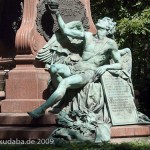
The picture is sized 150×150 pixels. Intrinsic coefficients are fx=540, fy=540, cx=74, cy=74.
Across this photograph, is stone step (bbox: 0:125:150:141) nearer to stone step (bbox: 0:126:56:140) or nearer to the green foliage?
stone step (bbox: 0:126:56:140)

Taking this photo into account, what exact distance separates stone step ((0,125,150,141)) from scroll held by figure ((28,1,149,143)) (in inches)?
7.0

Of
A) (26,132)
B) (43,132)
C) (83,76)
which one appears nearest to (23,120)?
(26,132)

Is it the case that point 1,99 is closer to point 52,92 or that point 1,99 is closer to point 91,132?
point 52,92

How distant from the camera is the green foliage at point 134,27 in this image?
1731 cm

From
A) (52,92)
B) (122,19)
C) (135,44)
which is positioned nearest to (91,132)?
(52,92)

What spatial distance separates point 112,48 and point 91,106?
48.6 inches

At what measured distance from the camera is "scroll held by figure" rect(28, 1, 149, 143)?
955 centimetres

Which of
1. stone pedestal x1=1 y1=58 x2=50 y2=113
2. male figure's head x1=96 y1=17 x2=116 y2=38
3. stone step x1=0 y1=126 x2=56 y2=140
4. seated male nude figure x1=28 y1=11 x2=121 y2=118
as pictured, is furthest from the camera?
male figure's head x1=96 y1=17 x2=116 y2=38

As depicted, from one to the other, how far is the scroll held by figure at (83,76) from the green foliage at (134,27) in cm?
662

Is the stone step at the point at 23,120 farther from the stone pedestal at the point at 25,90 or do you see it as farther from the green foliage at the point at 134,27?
the green foliage at the point at 134,27

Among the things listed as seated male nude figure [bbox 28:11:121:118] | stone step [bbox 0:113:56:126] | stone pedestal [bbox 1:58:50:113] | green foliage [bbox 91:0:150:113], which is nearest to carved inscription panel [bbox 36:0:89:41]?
seated male nude figure [bbox 28:11:121:118]

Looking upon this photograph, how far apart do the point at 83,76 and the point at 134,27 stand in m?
7.46

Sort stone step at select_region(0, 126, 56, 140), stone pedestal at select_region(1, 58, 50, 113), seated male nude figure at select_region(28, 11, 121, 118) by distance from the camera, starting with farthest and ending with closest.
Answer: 1. stone pedestal at select_region(1, 58, 50, 113)
2. seated male nude figure at select_region(28, 11, 121, 118)
3. stone step at select_region(0, 126, 56, 140)

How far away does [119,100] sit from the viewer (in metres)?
10.3
